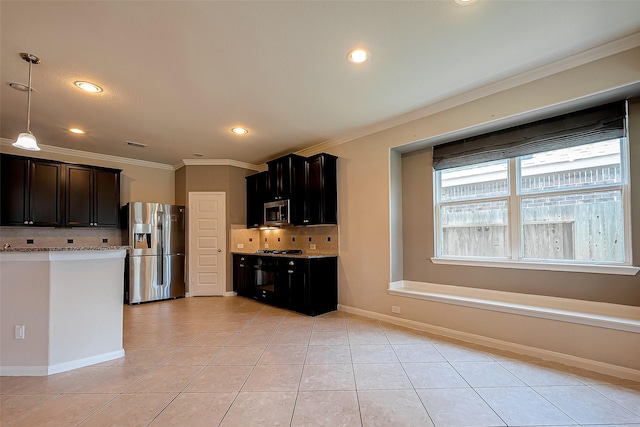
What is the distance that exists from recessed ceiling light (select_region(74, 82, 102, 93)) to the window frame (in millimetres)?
4000

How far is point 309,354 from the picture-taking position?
2.88 metres

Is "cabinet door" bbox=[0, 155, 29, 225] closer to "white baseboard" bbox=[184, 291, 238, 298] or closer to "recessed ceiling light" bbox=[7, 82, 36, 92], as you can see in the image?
"recessed ceiling light" bbox=[7, 82, 36, 92]

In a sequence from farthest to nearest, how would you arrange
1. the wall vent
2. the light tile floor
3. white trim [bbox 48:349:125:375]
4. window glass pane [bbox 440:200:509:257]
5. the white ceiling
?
1. the wall vent
2. window glass pane [bbox 440:200:509:257]
3. white trim [bbox 48:349:125:375]
4. the white ceiling
5. the light tile floor

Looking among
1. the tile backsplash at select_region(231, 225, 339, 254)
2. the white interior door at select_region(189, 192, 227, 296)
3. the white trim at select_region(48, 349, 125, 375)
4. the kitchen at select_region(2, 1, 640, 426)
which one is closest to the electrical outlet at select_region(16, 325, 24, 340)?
the white trim at select_region(48, 349, 125, 375)

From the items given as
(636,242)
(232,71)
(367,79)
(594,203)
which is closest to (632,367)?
(636,242)

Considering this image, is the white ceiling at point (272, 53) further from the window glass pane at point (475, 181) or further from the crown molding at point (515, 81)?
the window glass pane at point (475, 181)

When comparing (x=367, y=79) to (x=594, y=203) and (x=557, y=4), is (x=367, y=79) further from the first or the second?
(x=594, y=203)

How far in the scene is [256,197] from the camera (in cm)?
589

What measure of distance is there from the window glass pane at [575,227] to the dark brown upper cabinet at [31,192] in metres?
6.69

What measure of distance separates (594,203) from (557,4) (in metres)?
1.85

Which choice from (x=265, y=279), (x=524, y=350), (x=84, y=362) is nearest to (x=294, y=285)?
A: (x=265, y=279)

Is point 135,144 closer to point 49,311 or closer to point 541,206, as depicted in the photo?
point 49,311

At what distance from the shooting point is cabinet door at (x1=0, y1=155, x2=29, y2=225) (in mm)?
4281

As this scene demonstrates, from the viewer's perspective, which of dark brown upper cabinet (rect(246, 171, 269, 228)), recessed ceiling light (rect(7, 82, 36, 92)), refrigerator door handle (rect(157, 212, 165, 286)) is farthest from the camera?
dark brown upper cabinet (rect(246, 171, 269, 228))
